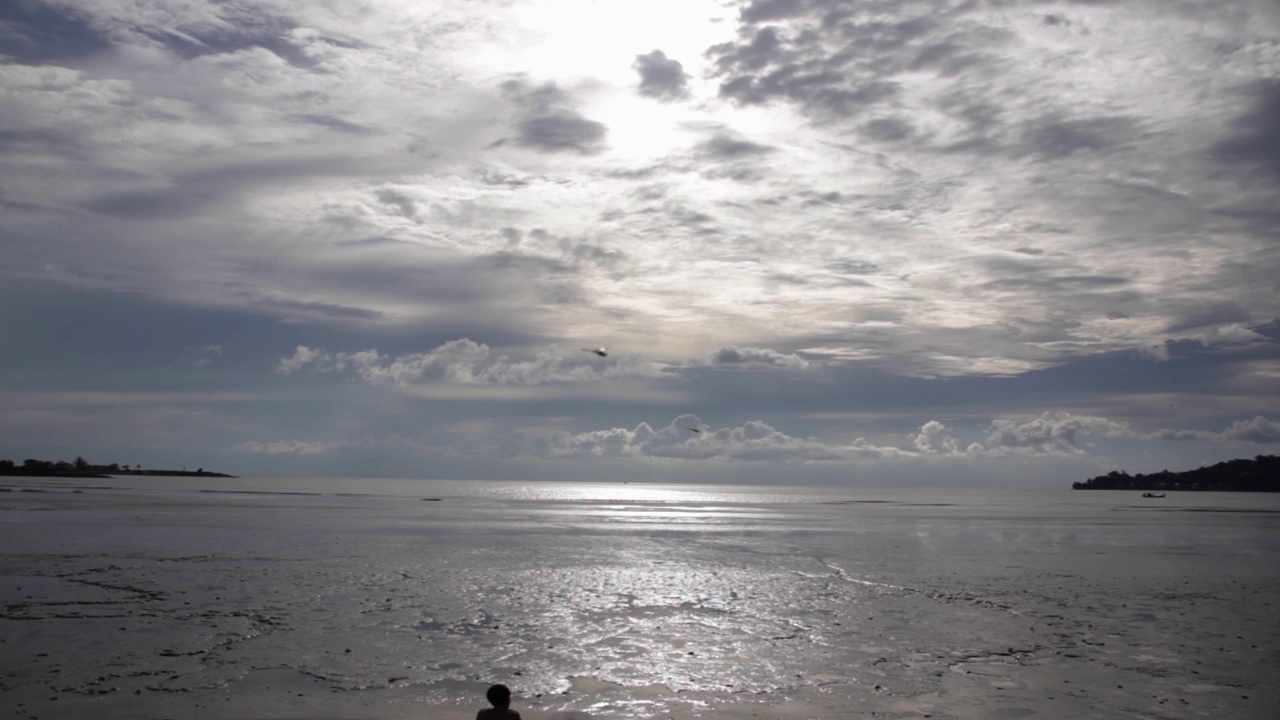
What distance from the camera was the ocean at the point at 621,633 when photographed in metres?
15.5

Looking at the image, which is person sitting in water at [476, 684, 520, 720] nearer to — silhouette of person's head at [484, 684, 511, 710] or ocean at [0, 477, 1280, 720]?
silhouette of person's head at [484, 684, 511, 710]

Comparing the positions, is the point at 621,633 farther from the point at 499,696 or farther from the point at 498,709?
the point at 498,709

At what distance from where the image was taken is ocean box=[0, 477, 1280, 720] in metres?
15.5

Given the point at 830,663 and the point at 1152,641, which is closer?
the point at 830,663

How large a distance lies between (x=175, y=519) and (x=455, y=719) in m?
59.5

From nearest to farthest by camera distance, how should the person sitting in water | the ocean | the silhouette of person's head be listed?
the person sitting in water < the silhouette of person's head < the ocean

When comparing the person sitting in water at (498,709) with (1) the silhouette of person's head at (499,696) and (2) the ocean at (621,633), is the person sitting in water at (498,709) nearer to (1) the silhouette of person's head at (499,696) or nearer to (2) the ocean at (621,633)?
(1) the silhouette of person's head at (499,696)

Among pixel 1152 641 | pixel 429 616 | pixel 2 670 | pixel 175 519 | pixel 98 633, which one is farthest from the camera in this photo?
pixel 175 519

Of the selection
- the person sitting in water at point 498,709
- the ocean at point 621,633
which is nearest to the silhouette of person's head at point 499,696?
the person sitting in water at point 498,709

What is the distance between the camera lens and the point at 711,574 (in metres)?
34.6

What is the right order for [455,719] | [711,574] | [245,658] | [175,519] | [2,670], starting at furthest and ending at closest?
[175,519]
[711,574]
[245,658]
[2,670]
[455,719]

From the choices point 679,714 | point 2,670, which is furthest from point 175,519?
point 679,714

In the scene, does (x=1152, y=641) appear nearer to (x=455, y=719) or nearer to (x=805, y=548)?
(x=455, y=719)

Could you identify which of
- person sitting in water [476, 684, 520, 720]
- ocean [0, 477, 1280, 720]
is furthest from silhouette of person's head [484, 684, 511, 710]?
ocean [0, 477, 1280, 720]
